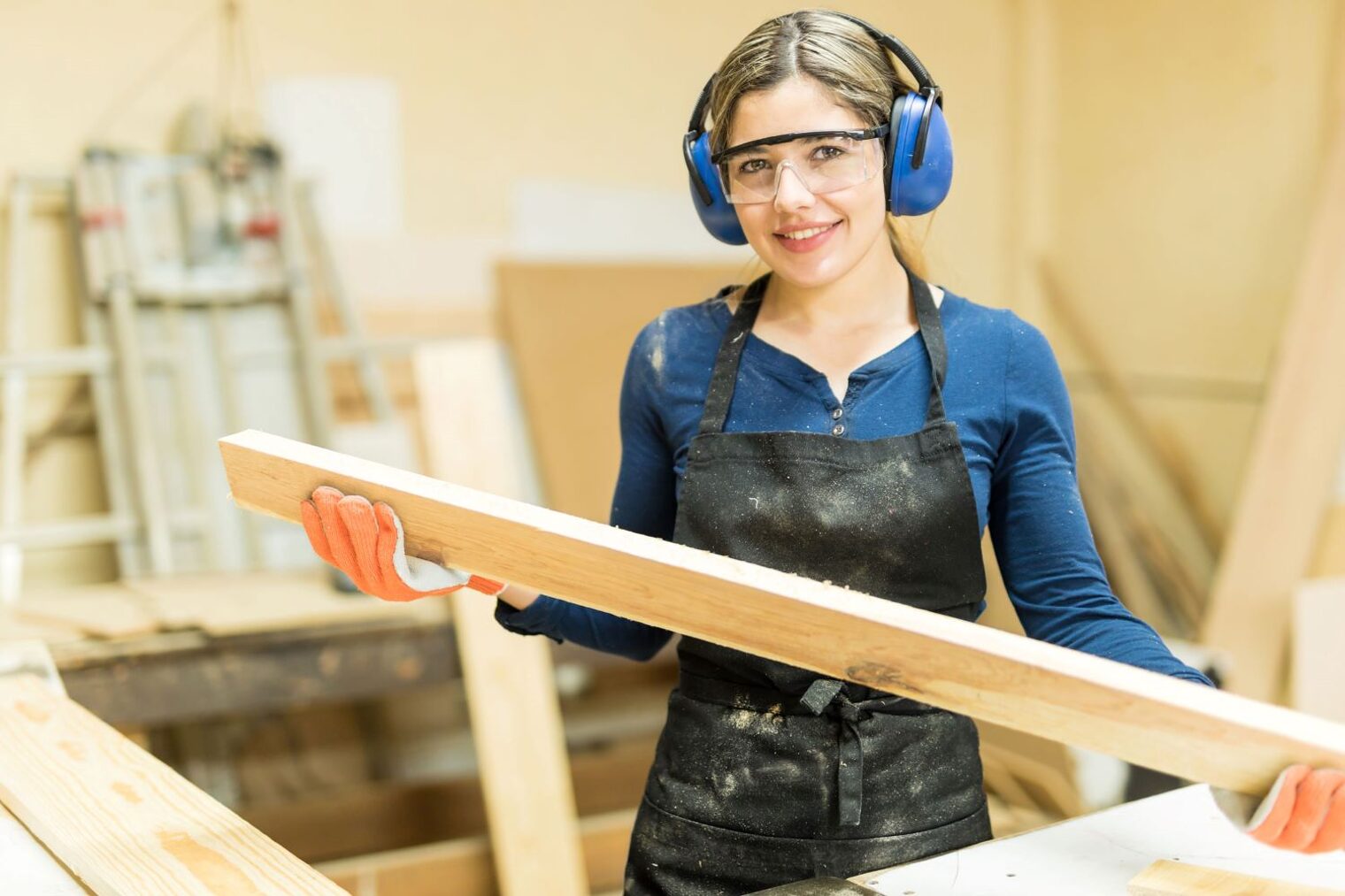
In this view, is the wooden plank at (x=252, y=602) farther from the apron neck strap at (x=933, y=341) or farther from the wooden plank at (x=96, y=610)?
A: the apron neck strap at (x=933, y=341)

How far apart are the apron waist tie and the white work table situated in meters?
0.11

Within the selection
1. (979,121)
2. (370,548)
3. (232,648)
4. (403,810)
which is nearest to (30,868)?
(370,548)

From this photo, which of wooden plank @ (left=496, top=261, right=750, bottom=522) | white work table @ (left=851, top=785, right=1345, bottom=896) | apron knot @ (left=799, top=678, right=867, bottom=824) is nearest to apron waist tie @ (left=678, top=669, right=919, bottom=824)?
apron knot @ (left=799, top=678, right=867, bottom=824)

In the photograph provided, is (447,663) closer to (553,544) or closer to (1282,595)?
(553,544)

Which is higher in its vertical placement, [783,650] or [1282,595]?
[783,650]

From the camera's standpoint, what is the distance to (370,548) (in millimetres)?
1273

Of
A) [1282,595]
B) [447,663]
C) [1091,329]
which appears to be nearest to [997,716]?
[447,663]

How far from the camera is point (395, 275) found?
4191 mm

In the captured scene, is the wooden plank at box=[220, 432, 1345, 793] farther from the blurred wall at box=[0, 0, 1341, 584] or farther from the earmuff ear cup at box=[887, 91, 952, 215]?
the blurred wall at box=[0, 0, 1341, 584]

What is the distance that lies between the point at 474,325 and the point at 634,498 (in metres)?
2.84

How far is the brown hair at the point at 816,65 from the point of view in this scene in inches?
54.0

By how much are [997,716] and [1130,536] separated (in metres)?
3.80

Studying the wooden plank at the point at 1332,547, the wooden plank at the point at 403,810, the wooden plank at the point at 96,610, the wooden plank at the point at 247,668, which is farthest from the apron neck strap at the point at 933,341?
the wooden plank at the point at 1332,547

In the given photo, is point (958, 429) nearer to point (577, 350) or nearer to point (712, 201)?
point (712, 201)
